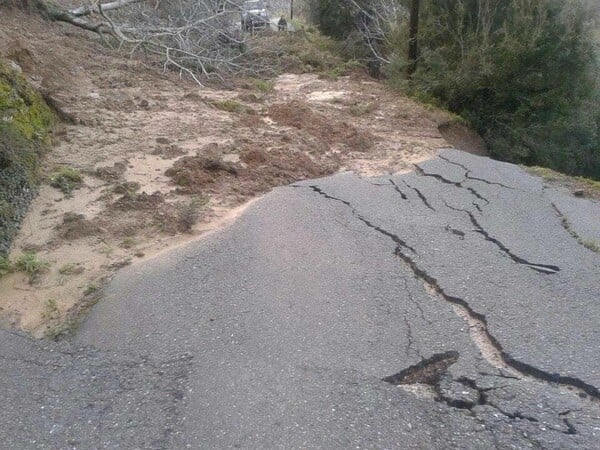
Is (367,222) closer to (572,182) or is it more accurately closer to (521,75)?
(572,182)

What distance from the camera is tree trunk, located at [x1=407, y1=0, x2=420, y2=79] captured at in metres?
13.9

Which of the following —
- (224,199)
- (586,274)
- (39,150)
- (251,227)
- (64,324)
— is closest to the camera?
(64,324)

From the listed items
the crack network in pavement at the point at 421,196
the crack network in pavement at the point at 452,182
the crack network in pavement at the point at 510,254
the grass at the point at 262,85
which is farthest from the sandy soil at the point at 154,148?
the crack network in pavement at the point at 510,254

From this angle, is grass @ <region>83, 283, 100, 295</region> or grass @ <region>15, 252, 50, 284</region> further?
grass @ <region>15, 252, 50, 284</region>

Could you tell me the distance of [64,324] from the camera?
4.29 m

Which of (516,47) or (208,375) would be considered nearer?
(208,375)

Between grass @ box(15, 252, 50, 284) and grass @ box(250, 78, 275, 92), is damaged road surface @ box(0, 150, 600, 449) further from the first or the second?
grass @ box(250, 78, 275, 92)

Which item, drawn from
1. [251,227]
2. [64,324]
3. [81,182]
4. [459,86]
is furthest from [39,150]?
[459,86]

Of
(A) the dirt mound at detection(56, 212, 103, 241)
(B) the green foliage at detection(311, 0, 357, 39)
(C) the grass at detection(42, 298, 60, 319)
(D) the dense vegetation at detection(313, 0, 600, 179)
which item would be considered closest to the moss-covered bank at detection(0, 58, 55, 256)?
(A) the dirt mound at detection(56, 212, 103, 241)

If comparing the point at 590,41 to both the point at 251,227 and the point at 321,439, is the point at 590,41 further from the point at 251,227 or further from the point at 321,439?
the point at 321,439

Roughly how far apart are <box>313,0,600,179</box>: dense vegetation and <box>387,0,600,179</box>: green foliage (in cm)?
2

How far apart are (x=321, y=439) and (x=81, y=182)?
14.7 feet

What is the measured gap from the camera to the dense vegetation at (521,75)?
1222 centimetres

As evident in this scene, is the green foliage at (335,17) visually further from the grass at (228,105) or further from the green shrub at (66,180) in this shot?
the green shrub at (66,180)
